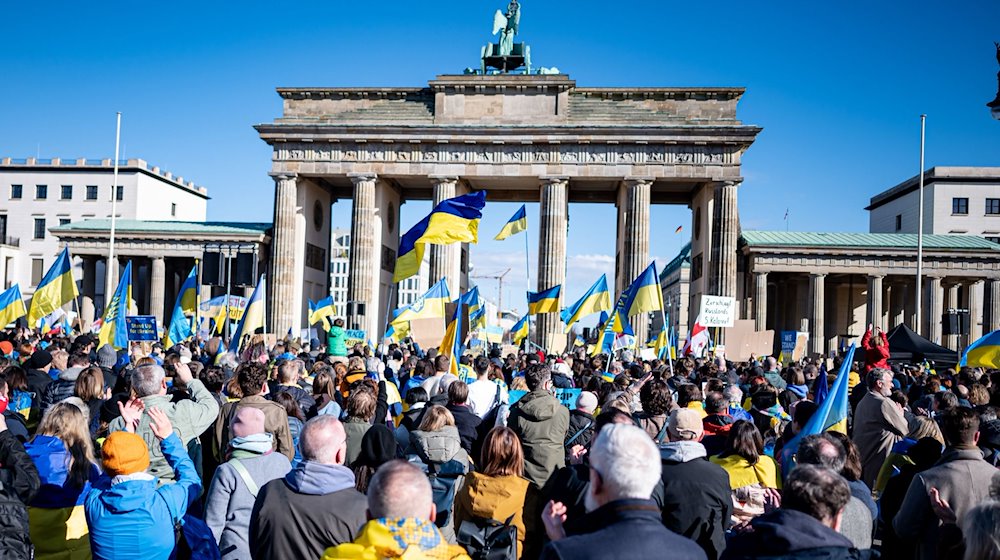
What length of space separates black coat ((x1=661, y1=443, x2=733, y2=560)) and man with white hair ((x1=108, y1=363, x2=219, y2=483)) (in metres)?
3.66

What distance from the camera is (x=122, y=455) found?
4.77 metres

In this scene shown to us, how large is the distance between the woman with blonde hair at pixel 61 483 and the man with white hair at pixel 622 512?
12.2 feet

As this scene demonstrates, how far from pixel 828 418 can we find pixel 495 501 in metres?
3.99

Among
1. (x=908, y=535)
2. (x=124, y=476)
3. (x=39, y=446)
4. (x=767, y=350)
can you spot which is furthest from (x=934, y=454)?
(x=767, y=350)

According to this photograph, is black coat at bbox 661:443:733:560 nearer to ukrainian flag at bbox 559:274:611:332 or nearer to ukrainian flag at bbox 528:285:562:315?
ukrainian flag at bbox 559:274:611:332

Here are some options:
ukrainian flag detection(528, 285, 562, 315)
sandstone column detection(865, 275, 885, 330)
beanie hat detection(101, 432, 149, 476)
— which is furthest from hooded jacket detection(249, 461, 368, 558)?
sandstone column detection(865, 275, 885, 330)

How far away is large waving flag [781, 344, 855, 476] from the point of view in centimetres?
716

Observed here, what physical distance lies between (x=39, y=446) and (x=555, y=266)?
42.0m

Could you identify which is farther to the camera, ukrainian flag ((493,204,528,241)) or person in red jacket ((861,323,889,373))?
ukrainian flag ((493,204,528,241))

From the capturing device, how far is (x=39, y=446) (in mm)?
5879

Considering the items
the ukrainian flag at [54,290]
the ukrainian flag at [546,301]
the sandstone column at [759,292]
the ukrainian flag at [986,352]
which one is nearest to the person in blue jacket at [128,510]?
the ukrainian flag at [986,352]

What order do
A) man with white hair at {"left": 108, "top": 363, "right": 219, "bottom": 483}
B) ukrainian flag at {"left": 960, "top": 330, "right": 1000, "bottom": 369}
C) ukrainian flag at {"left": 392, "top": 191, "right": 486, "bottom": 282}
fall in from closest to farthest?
1. man with white hair at {"left": 108, "top": 363, "right": 219, "bottom": 483}
2. ukrainian flag at {"left": 960, "top": 330, "right": 1000, "bottom": 369}
3. ukrainian flag at {"left": 392, "top": 191, "right": 486, "bottom": 282}

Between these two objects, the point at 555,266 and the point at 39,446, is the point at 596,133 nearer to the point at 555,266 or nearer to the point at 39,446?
the point at 555,266

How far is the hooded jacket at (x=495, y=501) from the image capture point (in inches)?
213
